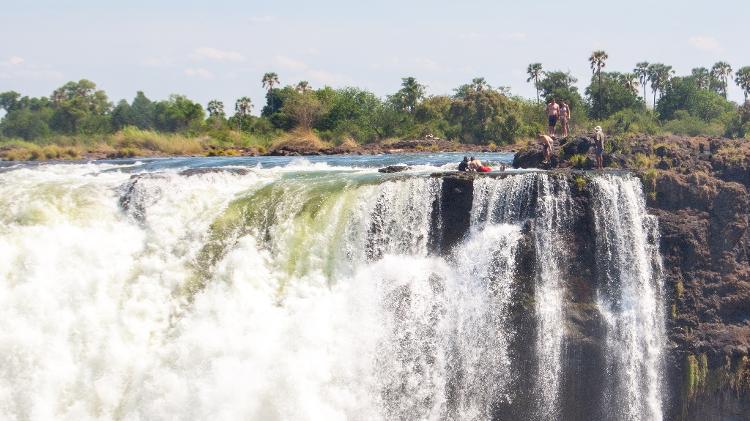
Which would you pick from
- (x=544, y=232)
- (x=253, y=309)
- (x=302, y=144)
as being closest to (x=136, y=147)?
(x=302, y=144)

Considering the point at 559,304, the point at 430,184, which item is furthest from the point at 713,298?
the point at 430,184

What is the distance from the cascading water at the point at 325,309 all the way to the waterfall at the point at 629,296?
0.02m

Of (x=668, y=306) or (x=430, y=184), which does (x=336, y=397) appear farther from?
(x=668, y=306)

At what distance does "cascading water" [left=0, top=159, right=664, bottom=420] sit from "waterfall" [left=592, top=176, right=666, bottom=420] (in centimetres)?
2

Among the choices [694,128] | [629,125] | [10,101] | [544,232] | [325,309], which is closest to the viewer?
[325,309]

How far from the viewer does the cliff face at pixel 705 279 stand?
39.1 feet

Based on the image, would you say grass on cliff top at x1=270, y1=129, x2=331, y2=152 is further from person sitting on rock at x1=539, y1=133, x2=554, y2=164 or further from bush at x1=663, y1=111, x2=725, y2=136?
person sitting on rock at x1=539, y1=133, x2=554, y2=164

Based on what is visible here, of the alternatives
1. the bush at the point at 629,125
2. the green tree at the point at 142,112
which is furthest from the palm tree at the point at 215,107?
the bush at the point at 629,125

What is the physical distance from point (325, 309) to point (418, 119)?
40708mm

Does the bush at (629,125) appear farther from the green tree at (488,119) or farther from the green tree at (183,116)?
the green tree at (183,116)

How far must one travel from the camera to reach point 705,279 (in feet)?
41.3

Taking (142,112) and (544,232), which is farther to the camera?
(142,112)

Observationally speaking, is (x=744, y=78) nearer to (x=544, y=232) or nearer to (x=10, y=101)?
(x=544, y=232)

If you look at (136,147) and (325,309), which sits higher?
(136,147)
